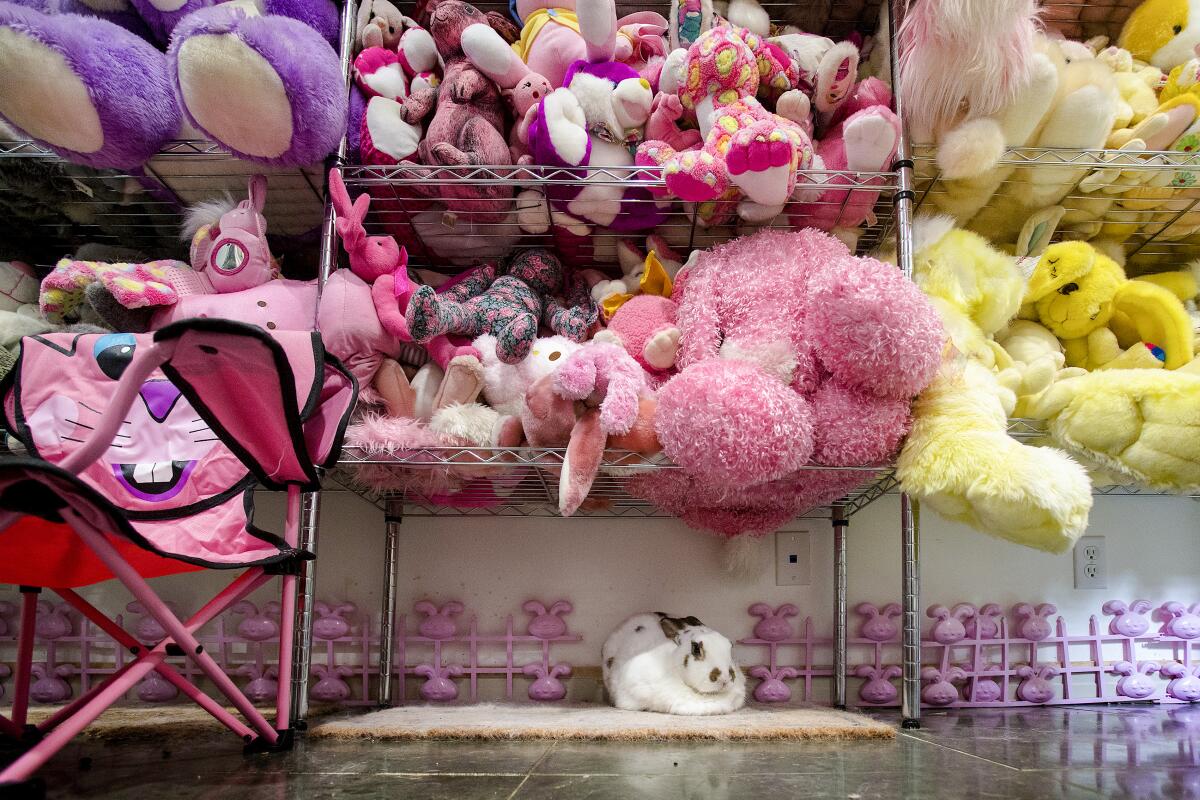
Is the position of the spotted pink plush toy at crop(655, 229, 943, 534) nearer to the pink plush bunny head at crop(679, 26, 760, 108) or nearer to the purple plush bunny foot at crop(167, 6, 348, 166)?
the pink plush bunny head at crop(679, 26, 760, 108)

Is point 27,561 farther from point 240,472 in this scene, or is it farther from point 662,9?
point 662,9

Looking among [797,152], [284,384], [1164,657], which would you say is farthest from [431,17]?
[1164,657]

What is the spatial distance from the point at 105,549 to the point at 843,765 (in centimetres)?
89

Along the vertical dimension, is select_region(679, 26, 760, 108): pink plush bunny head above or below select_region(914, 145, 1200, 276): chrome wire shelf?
above

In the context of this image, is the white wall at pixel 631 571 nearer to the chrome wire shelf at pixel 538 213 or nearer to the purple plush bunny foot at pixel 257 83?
the chrome wire shelf at pixel 538 213

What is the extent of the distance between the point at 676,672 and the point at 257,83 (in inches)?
44.5

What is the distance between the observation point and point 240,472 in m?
1.11

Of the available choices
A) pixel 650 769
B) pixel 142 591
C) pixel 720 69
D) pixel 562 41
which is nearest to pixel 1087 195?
pixel 720 69

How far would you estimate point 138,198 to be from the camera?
4.52ft

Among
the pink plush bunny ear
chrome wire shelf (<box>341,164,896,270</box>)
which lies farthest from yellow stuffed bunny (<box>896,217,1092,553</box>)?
the pink plush bunny ear

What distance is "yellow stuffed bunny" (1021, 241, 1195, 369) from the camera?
1.26 m

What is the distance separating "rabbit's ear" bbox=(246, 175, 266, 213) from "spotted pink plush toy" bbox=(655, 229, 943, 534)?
2.46 feet

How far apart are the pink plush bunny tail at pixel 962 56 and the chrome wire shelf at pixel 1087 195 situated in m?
0.09

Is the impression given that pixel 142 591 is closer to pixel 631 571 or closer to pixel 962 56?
pixel 631 571
